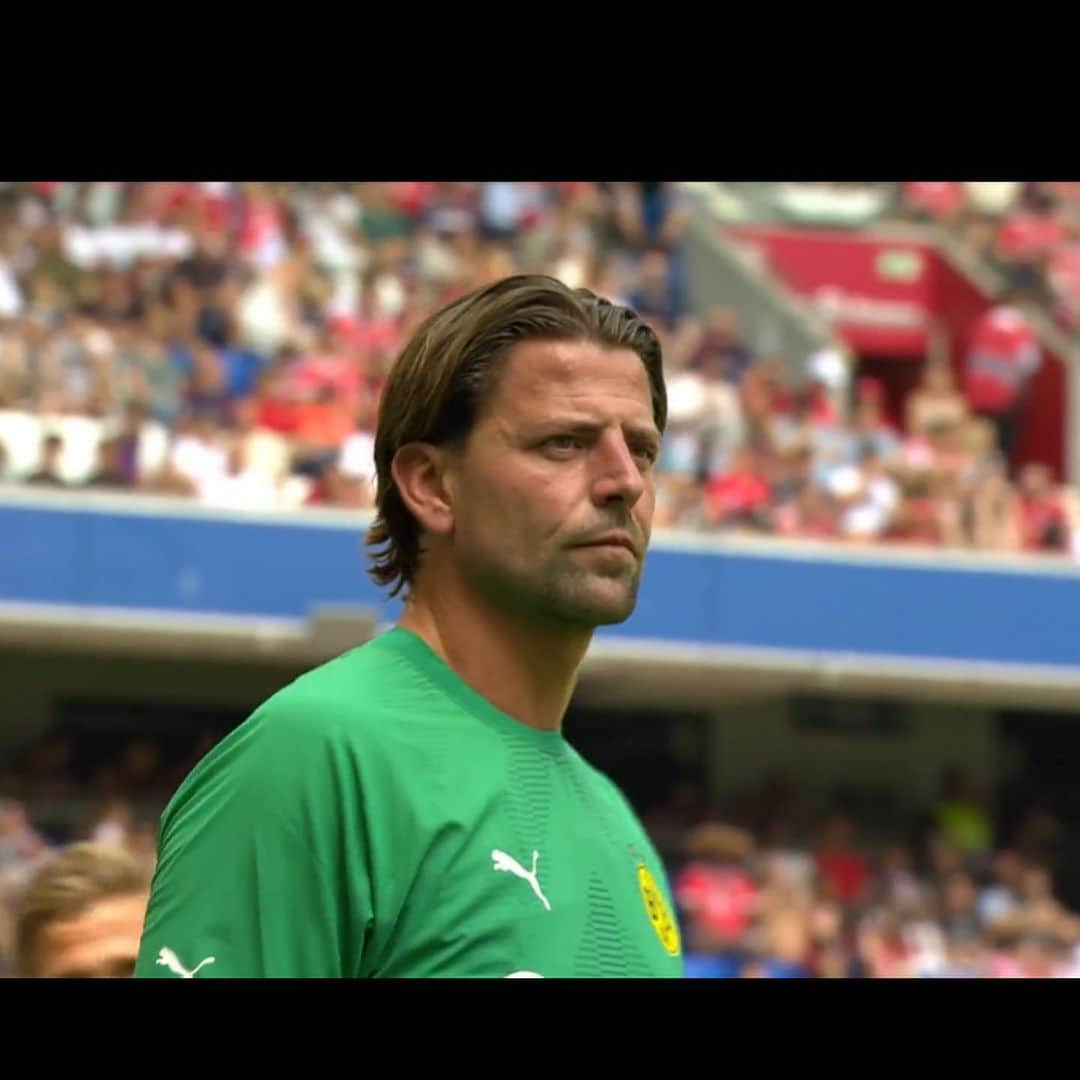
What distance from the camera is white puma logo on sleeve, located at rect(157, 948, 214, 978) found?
2.25 metres

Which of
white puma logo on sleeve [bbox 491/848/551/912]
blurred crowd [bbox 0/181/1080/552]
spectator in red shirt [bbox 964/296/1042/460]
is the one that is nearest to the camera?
white puma logo on sleeve [bbox 491/848/551/912]

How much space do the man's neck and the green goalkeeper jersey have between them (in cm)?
6

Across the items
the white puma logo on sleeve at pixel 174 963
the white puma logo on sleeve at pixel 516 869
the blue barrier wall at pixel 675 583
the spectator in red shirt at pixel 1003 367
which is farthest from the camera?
the spectator in red shirt at pixel 1003 367

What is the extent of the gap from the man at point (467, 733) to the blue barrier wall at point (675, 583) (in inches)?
509

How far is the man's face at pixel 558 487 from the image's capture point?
250 cm

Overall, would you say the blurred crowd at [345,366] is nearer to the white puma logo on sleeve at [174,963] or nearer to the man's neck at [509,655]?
the man's neck at [509,655]

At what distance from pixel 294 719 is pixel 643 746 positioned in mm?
15964

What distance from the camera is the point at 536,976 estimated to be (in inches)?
91.4

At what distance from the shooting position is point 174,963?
2.27 meters

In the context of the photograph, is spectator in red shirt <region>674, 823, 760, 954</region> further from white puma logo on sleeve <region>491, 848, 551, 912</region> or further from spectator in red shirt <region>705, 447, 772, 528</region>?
white puma logo on sleeve <region>491, 848, 551, 912</region>

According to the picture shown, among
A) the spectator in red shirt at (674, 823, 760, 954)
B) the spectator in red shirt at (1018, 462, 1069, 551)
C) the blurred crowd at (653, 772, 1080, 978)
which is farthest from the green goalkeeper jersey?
the spectator in red shirt at (1018, 462, 1069, 551)

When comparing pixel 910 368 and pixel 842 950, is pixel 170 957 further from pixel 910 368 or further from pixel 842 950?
pixel 910 368

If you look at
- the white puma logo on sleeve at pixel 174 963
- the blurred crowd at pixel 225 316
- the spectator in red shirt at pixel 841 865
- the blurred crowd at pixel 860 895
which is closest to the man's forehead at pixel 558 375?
the white puma logo on sleeve at pixel 174 963
